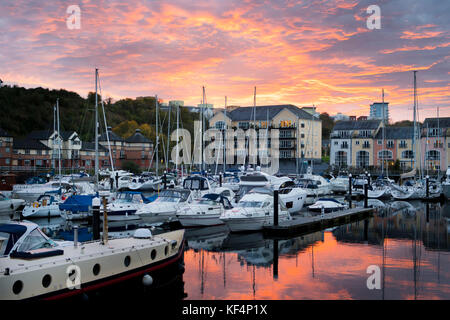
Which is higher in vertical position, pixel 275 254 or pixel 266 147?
pixel 266 147

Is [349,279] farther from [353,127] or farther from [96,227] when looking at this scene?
[353,127]

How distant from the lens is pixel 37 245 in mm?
16312

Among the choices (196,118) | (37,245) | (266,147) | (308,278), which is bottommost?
(308,278)

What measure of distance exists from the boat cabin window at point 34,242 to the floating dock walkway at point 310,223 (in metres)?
15.4

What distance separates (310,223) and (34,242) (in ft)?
67.0

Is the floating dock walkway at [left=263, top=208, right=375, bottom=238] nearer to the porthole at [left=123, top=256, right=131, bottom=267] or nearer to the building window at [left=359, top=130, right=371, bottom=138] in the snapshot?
the porthole at [left=123, top=256, right=131, bottom=267]

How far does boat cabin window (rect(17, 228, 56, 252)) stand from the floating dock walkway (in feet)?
50.4

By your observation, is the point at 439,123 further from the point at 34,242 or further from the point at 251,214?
the point at 34,242

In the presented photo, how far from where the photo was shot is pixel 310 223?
31625 millimetres

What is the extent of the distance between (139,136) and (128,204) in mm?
70084

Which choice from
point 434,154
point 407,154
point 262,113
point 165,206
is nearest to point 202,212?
point 165,206

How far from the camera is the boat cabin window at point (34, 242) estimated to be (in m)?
16.0

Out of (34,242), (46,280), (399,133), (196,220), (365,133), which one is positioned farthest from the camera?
(365,133)
